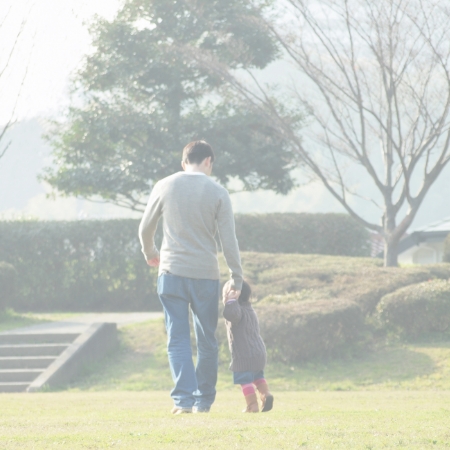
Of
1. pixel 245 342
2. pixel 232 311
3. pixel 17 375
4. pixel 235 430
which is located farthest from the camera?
pixel 17 375

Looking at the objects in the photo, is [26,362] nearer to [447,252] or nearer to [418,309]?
[418,309]

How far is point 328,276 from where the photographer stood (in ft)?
42.2

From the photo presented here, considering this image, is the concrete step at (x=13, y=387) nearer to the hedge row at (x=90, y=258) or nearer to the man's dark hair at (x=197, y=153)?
the man's dark hair at (x=197, y=153)

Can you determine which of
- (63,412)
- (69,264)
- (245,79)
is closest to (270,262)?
(245,79)

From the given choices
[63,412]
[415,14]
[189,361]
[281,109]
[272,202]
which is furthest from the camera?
[272,202]

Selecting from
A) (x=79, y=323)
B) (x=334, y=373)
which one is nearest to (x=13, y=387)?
(x=79, y=323)

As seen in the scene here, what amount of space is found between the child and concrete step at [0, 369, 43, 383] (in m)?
6.27

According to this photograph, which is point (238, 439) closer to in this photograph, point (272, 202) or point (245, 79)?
point (245, 79)

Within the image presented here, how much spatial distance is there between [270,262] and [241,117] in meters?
5.96

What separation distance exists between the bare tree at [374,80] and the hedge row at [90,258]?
4281 mm

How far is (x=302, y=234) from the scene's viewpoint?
19422mm

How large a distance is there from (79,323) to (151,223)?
9588mm

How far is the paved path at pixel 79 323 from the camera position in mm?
13734

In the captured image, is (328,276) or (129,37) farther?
(129,37)
